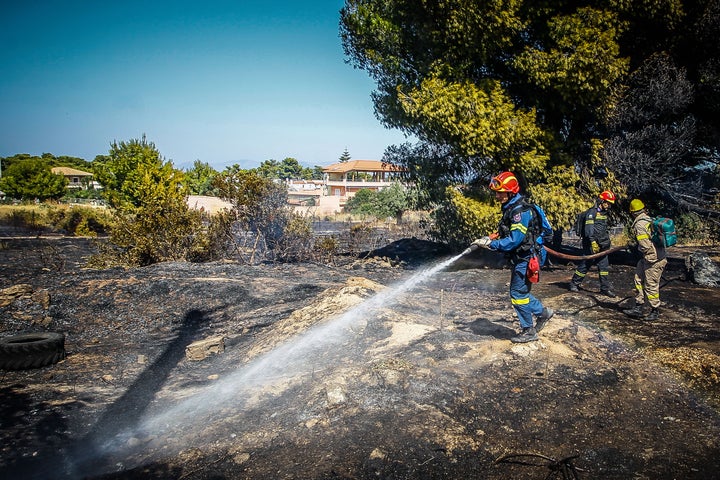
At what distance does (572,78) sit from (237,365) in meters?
10.5

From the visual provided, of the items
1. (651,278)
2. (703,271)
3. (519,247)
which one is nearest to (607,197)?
(651,278)

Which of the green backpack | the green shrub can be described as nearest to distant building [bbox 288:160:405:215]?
the green shrub

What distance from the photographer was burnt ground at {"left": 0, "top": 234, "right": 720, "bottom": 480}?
3.56 meters

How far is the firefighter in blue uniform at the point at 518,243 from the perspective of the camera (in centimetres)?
529

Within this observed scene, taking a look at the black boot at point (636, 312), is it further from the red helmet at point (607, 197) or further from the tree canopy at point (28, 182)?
the tree canopy at point (28, 182)

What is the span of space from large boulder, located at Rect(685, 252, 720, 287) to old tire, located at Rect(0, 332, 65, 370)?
12883mm

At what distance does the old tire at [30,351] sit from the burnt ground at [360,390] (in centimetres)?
17

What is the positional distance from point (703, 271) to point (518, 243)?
25.6 ft

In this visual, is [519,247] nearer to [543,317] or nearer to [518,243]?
[518,243]

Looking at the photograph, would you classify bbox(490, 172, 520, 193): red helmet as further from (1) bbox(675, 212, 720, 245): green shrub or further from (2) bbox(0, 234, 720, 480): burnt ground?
(1) bbox(675, 212, 720, 245): green shrub

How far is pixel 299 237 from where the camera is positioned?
49.0 feet

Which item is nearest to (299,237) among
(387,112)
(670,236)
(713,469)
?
(387,112)

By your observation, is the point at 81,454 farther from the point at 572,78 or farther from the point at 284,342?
the point at 572,78

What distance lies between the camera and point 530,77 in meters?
11.6
